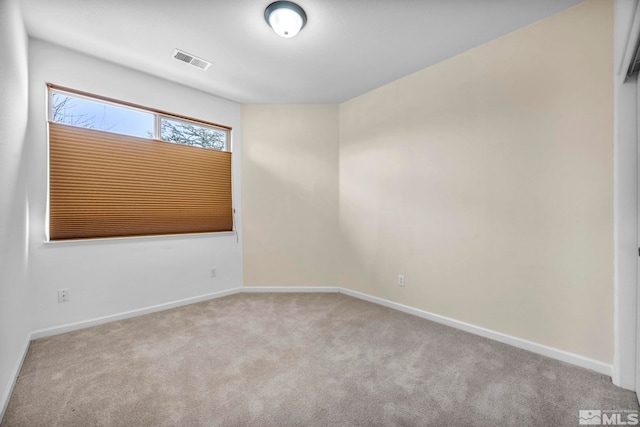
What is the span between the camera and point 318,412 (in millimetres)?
1585

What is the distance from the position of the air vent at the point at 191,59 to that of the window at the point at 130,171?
2.68 feet

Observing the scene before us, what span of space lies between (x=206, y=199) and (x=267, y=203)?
2.76ft

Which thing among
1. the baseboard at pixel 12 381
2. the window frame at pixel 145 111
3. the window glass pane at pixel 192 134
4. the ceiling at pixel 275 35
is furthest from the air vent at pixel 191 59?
the baseboard at pixel 12 381

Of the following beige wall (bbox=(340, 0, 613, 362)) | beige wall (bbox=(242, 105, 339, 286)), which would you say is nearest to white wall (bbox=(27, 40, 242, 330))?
beige wall (bbox=(242, 105, 339, 286))

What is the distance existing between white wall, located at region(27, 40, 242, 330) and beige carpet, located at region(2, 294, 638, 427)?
1.10 ft

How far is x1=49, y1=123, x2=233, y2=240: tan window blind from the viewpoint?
2691mm

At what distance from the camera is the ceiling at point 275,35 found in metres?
2.07

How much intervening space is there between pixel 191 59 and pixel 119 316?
9.37ft

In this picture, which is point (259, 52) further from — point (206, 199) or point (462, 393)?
point (462, 393)

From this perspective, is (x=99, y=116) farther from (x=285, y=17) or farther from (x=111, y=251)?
(x=285, y=17)

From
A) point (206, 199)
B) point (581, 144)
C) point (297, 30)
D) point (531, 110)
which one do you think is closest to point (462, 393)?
point (581, 144)

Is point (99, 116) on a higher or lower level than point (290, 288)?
higher

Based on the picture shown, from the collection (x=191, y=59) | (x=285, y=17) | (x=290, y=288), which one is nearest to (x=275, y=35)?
(x=285, y=17)

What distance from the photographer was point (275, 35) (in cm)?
242
